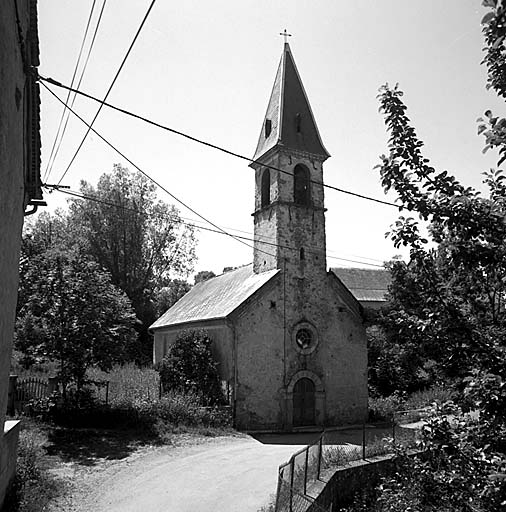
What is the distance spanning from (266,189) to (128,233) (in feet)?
81.1

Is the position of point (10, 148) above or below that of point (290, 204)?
below

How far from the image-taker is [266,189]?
2361cm

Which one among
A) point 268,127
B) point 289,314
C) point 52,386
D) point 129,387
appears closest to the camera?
point 52,386

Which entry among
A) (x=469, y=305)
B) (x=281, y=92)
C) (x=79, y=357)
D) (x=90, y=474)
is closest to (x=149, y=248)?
(x=281, y=92)

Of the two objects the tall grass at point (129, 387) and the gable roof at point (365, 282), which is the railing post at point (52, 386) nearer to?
the tall grass at point (129, 387)

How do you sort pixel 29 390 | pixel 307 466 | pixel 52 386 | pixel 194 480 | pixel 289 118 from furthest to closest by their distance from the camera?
pixel 289 118, pixel 52 386, pixel 29 390, pixel 194 480, pixel 307 466

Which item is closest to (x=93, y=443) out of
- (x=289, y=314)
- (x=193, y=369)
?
(x=193, y=369)

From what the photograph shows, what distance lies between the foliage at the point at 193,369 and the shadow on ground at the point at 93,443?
13.0 feet

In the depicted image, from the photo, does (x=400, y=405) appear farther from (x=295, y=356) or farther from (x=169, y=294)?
(x=169, y=294)

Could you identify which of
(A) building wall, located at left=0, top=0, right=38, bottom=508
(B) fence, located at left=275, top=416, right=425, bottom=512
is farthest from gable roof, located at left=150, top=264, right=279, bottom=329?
(A) building wall, located at left=0, top=0, right=38, bottom=508

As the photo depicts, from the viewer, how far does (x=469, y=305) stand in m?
5.29

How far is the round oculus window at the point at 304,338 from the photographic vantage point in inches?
834

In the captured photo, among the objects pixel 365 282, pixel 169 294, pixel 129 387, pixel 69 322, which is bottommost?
pixel 129 387

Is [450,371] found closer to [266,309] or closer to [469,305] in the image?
[469,305]
